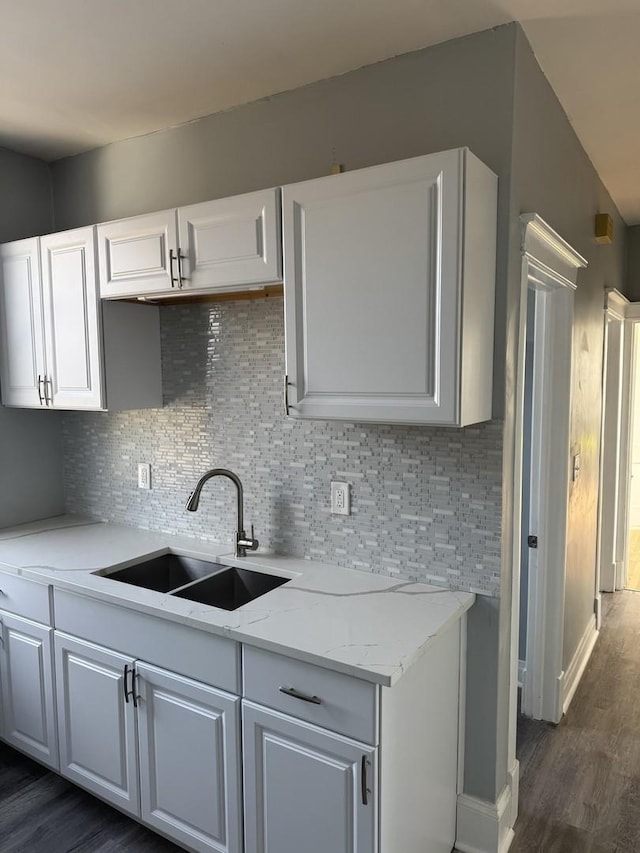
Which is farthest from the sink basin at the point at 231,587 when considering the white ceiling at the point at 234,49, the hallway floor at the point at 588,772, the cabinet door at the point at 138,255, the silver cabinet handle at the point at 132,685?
the white ceiling at the point at 234,49

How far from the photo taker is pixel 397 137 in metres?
1.97

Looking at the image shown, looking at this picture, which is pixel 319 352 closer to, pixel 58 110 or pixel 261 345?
pixel 261 345

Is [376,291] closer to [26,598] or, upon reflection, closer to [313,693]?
[313,693]

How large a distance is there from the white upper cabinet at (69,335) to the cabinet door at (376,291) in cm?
91

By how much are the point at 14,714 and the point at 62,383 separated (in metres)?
1.30

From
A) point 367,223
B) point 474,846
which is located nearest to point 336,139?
point 367,223

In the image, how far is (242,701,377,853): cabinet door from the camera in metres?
1.53

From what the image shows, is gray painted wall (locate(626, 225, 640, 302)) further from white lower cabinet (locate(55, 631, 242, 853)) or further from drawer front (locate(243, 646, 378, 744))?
white lower cabinet (locate(55, 631, 242, 853))

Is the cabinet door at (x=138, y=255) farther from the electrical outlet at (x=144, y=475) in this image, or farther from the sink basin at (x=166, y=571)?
the sink basin at (x=166, y=571)

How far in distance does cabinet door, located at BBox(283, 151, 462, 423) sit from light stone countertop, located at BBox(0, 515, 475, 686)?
1.89 ft

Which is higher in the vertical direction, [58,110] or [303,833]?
[58,110]

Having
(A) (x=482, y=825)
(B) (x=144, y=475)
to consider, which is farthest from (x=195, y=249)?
(A) (x=482, y=825)

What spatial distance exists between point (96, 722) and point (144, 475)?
1029mm

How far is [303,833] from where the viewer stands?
1.64m
